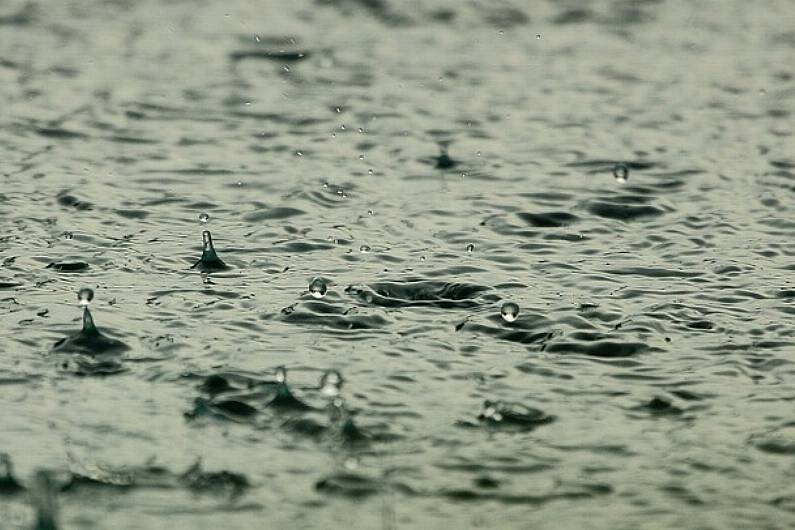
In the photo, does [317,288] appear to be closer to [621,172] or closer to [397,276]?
[397,276]

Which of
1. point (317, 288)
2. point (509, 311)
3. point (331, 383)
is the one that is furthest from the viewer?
point (317, 288)

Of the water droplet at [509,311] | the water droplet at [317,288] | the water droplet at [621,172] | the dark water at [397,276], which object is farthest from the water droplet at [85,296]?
the water droplet at [621,172]

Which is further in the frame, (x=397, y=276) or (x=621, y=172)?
(x=621, y=172)

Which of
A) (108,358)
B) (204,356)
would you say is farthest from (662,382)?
(108,358)

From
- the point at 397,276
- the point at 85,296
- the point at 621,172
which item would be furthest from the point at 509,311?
the point at 621,172

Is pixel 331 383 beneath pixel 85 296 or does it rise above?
beneath

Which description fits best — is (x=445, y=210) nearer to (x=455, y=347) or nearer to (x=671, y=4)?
(x=455, y=347)
